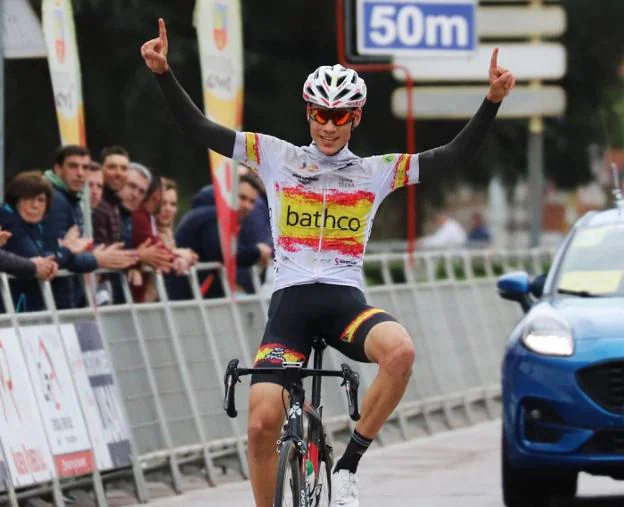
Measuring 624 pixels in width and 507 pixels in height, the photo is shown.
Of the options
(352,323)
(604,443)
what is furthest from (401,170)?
(604,443)

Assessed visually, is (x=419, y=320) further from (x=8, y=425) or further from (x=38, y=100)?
(x=38, y=100)

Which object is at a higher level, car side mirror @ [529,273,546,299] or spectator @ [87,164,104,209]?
spectator @ [87,164,104,209]

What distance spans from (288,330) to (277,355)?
156 millimetres

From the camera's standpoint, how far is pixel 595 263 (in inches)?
472

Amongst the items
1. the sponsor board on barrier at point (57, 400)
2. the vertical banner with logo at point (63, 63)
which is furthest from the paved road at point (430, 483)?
the vertical banner with logo at point (63, 63)

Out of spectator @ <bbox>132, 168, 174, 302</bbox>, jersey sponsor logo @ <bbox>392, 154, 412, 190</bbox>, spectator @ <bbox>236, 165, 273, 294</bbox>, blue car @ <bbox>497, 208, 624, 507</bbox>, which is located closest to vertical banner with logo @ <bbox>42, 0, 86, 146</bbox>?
spectator @ <bbox>132, 168, 174, 302</bbox>

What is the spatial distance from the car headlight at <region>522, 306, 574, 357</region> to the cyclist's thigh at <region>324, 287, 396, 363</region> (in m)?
2.33

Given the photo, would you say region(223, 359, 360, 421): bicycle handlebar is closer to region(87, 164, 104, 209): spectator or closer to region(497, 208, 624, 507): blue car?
region(497, 208, 624, 507): blue car

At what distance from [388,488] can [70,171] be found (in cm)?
269

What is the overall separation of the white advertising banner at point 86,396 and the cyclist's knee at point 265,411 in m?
3.87

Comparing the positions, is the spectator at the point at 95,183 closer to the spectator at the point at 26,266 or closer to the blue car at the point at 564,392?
the spectator at the point at 26,266

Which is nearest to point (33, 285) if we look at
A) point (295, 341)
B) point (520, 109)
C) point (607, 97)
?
point (295, 341)

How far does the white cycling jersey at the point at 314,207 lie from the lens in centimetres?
893

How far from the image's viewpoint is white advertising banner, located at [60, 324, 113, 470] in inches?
485
